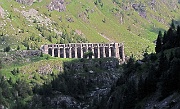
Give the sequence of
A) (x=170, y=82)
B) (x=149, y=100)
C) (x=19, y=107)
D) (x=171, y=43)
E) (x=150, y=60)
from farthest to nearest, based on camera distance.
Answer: (x=19, y=107) → (x=171, y=43) → (x=150, y=60) → (x=149, y=100) → (x=170, y=82)

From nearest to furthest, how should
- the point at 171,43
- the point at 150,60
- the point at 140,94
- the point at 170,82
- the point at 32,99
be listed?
the point at 170,82 < the point at 140,94 < the point at 150,60 < the point at 171,43 < the point at 32,99

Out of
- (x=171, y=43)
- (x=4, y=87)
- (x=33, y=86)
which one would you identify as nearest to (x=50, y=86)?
(x=33, y=86)

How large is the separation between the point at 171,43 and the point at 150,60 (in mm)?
15705

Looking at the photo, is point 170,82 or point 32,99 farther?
point 32,99

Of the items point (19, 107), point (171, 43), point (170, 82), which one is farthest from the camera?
point (19, 107)

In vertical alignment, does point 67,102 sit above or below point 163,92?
below

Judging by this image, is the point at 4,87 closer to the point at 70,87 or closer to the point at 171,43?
the point at 70,87

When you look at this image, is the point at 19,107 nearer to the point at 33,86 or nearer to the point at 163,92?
the point at 33,86

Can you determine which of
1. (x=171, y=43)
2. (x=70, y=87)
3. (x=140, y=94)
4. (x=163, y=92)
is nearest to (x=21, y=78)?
(x=70, y=87)

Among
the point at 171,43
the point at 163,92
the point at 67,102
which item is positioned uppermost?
the point at 171,43

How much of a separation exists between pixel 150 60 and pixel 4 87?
68.1m

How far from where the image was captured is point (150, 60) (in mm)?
134500

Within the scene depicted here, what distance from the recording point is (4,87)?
176625 millimetres

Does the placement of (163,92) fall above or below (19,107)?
above
